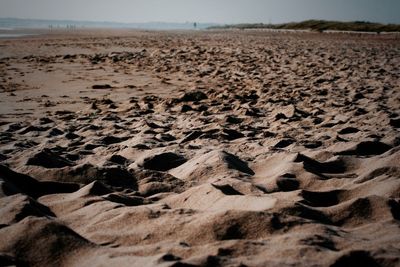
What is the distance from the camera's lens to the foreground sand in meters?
1.49

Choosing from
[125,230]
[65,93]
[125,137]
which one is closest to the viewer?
[125,230]

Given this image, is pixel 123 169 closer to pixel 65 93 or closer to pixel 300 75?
pixel 65 93

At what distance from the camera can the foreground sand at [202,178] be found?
4.89ft

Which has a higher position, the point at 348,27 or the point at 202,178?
the point at 348,27

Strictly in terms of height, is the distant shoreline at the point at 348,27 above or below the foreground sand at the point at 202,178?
above

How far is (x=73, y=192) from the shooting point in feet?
7.44

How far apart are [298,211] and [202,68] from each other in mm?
7315

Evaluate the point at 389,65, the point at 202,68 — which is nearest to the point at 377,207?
the point at 202,68

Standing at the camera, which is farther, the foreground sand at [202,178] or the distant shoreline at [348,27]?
the distant shoreline at [348,27]

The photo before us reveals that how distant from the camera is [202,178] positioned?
2469 millimetres

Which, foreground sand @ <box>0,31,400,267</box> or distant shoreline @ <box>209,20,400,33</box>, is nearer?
foreground sand @ <box>0,31,400,267</box>

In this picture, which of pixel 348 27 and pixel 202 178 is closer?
pixel 202 178

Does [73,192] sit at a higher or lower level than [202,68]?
lower

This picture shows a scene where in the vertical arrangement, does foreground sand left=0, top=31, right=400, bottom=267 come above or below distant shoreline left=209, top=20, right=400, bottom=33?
below
